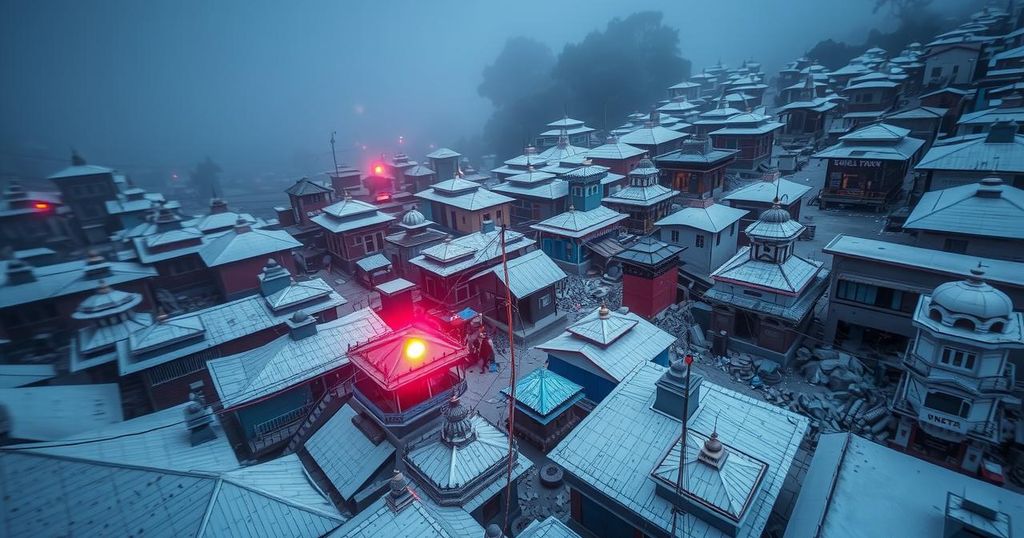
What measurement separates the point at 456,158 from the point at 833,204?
4179 cm

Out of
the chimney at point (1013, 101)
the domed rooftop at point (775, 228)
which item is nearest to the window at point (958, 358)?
the domed rooftop at point (775, 228)

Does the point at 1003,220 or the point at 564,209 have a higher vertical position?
the point at 1003,220

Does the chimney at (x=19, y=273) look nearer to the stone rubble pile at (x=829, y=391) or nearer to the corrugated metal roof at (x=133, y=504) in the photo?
the corrugated metal roof at (x=133, y=504)

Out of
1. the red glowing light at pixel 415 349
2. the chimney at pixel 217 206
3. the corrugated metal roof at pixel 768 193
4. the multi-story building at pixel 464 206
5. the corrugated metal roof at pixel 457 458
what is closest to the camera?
the corrugated metal roof at pixel 457 458

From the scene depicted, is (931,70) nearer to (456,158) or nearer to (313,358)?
(456,158)

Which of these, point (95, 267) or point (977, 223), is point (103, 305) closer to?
point (95, 267)

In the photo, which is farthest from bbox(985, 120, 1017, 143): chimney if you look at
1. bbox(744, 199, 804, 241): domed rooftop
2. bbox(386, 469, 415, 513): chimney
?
bbox(386, 469, 415, 513): chimney

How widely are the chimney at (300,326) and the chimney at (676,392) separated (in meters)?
14.4

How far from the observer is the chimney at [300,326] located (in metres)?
18.2

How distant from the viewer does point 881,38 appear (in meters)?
85.1

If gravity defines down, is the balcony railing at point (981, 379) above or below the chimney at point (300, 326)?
below

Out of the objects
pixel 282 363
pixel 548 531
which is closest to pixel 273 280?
pixel 282 363

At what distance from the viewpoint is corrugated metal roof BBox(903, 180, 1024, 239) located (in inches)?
838

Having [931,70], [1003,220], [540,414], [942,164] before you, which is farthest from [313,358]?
[931,70]
